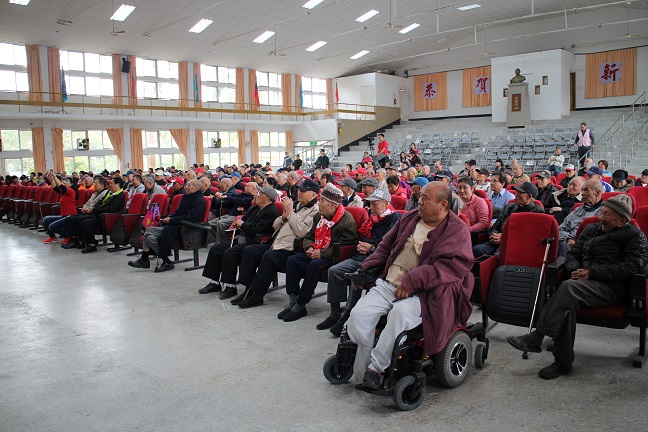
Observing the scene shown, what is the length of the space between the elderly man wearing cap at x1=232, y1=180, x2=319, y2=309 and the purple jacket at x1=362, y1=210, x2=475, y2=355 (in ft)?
6.42

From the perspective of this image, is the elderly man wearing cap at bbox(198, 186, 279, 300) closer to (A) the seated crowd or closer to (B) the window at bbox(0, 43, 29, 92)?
(A) the seated crowd

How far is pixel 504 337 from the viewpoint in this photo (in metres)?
3.97

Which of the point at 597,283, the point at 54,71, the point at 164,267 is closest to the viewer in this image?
the point at 597,283

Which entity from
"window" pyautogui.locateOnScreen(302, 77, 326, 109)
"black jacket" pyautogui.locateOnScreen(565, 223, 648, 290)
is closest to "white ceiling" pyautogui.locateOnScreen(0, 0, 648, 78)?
"window" pyautogui.locateOnScreen(302, 77, 326, 109)

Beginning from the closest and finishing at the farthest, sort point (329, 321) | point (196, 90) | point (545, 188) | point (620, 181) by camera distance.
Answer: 1. point (329, 321)
2. point (545, 188)
3. point (620, 181)
4. point (196, 90)

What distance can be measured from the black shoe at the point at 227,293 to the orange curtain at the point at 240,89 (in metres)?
19.7

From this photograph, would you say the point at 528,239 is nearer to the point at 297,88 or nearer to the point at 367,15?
the point at 367,15

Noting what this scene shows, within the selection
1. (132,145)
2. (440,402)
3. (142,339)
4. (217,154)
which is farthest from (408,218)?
(217,154)

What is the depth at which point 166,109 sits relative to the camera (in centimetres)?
2075

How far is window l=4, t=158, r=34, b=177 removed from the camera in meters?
18.3

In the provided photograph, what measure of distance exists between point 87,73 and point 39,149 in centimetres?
348

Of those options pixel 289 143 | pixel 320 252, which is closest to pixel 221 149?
pixel 289 143

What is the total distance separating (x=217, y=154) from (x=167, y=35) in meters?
6.40

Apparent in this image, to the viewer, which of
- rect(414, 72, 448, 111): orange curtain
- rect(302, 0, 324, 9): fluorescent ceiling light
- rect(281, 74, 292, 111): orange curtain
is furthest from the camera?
rect(414, 72, 448, 111): orange curtain
